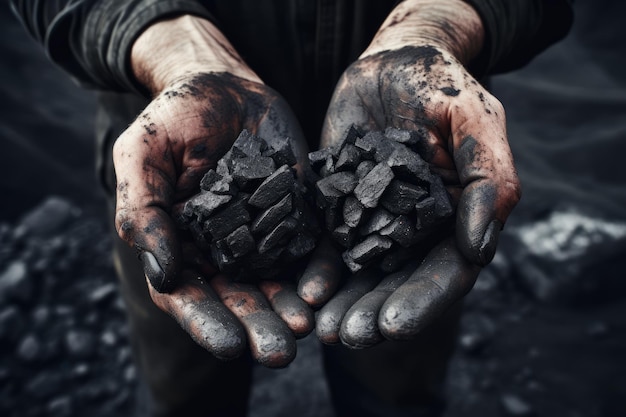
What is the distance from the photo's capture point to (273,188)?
6.26 ft

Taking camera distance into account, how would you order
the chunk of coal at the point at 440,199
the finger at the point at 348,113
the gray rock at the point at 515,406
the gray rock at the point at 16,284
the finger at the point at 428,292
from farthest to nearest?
the gray rock at the point at 16,284 → the gray rock at the point at 515,406 → the finger at the point at 348,113 → the chunk of coal at the point at 440,199 → the finger at the point at 428,292

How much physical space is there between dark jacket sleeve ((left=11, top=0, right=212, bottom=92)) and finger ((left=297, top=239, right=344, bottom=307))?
3.35ft

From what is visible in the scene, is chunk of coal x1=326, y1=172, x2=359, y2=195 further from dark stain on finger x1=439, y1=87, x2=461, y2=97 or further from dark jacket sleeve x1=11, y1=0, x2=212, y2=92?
dark jacket sleeve x1=11, y1=0, x2=212, y2=92

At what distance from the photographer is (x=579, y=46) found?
468cm

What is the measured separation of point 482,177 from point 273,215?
0.66 metres

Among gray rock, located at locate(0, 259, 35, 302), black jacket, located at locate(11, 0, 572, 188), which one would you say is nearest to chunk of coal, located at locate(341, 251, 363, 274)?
black jacket, located at locate(11, 0, 572, 188)

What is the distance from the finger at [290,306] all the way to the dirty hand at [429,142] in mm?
37

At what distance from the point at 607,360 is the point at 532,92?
7.33 feet

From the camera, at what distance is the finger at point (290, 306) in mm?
1758

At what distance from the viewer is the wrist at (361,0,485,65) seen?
7.20ft

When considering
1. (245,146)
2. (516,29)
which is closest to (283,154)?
(245,146)

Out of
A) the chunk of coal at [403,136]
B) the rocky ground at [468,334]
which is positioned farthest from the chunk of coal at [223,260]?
the rocky ground at [468,334]

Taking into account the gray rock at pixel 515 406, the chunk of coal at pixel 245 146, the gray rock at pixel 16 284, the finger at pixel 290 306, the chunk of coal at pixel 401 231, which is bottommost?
the gray rock at pixel 515 406

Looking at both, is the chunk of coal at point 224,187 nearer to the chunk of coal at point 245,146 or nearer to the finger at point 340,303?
the chunk of coal at point 245,146
